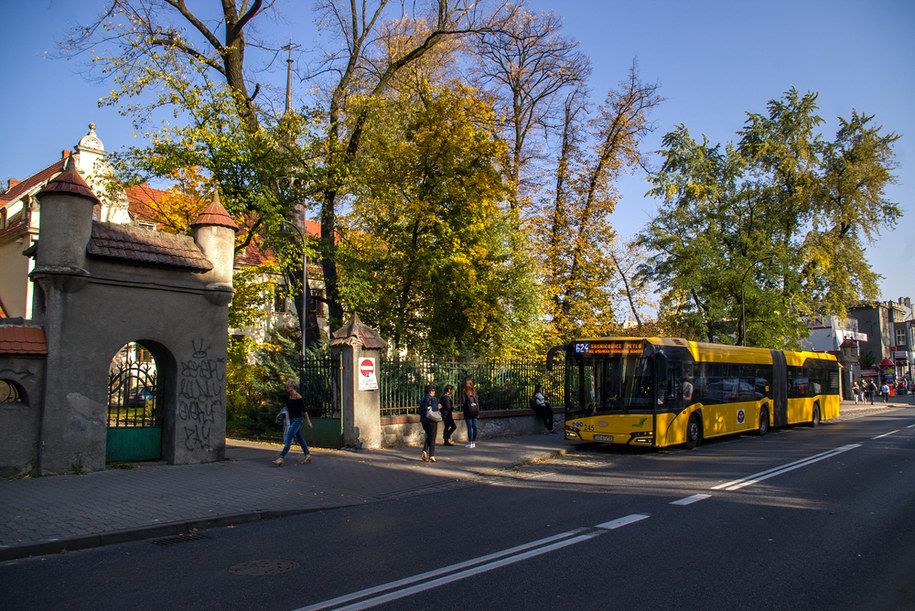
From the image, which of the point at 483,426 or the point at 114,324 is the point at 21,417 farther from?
the point at 483,426

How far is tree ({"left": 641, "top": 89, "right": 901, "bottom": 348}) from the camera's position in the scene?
35.3 m

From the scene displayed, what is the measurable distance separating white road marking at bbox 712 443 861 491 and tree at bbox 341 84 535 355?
9726 mm

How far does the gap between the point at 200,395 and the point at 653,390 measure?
10393 mm

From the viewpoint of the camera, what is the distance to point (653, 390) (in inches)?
598

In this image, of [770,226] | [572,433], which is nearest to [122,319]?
[572,433]

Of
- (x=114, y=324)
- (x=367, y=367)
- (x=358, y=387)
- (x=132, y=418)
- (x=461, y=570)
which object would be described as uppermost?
(x=114, y=324)

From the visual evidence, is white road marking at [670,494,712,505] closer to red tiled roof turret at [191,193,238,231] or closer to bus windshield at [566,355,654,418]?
bus windshield at [566,355,654,418]

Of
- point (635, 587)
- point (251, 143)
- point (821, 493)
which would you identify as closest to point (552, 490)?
point (821, 493)

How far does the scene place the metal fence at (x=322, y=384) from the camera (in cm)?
1523

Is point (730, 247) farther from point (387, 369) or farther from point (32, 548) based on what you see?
point (32, 548)

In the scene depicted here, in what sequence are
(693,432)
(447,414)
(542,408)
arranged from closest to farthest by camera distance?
(447,414), (693,432), (542,408)

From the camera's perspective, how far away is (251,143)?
17.3 m

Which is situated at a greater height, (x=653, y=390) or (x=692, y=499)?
(x=653, y=390)

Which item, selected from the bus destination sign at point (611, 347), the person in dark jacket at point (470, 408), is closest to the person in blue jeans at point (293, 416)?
the person in dark jacket at point (470, 408)
